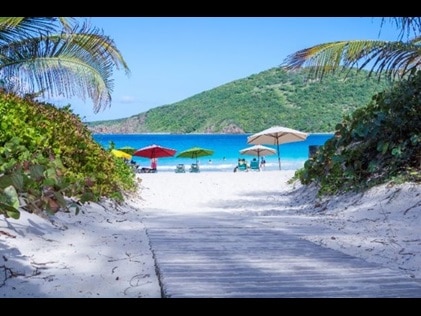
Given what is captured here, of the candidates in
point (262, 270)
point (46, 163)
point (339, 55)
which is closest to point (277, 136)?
point (339, 55)

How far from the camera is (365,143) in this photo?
8.02 m

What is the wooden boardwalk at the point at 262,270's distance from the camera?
282cm

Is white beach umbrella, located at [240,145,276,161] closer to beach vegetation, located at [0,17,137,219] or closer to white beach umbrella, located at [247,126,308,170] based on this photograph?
white beach umbrella, located at [247,126,308,170]

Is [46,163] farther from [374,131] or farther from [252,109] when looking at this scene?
[252,109]

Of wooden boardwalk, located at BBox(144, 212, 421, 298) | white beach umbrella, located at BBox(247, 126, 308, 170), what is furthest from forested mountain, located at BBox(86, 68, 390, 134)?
wooden boardwalk, located at BBox(144, 212, 421, 298)

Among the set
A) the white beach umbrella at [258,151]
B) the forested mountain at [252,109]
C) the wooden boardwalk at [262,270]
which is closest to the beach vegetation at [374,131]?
the wooden boardwalk at [262,270]

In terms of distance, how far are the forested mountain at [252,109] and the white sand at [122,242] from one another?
25.2 m

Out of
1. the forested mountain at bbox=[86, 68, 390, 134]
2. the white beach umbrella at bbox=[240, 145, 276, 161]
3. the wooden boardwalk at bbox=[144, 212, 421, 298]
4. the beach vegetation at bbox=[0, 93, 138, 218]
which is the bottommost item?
the wooden boardwalk at bbox=[144, 212, 421, 298]

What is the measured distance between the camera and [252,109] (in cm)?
3731

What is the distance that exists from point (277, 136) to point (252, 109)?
17204 millimetres

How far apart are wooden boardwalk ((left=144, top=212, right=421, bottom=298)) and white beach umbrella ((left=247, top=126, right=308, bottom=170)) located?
49.5 feet

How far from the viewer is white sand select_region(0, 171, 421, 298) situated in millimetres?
3049
